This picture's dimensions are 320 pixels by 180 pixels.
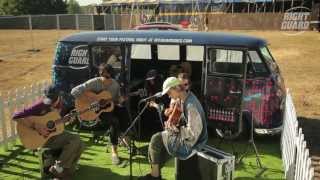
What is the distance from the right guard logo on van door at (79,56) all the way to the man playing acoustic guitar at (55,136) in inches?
109

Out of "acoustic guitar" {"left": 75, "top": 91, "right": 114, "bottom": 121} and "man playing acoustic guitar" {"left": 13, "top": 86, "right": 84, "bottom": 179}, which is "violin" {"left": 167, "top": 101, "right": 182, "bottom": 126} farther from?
"acoustic guitar" {"left": 75, "top": 91, "right": 114, "bottom": 121}

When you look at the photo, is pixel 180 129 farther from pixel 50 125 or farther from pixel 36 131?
pixel 36 131

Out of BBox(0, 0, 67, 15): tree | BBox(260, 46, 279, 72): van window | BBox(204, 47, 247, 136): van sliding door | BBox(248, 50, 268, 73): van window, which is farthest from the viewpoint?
BBox(0, 0, 67, 15): tree

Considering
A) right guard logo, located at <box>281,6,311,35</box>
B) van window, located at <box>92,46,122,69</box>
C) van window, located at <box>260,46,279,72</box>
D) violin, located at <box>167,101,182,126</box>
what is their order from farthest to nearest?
right guard logo, located at <box>281,6,311,35</box>
van window, located at <box>92,46,122,69</box>
van window, located at <box>260,46,279,72</box>
violin, located at <box>167,101,182,126</box>

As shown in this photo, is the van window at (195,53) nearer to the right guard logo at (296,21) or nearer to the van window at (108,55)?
the van window at (108,55)

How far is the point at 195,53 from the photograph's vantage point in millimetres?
9422

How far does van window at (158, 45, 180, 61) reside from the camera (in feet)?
31.6

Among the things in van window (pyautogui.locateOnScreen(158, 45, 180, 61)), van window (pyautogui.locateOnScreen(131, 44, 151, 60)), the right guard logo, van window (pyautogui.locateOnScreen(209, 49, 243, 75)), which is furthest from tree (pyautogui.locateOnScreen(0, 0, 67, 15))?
van window (pyautogui.locateOnScreen(209, 49, 243, 75))

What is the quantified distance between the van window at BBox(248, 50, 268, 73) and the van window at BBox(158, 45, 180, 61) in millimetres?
1756

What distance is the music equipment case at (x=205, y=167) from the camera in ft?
19.2

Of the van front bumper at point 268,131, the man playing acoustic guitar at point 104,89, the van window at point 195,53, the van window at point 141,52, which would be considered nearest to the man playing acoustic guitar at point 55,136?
the man playing acoustic guitar at point 104,89

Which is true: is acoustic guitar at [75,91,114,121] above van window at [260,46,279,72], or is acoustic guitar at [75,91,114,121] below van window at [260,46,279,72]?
below

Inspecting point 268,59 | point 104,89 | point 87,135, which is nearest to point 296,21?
point 268,59

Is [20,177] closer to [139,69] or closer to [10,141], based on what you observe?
[10,141]
